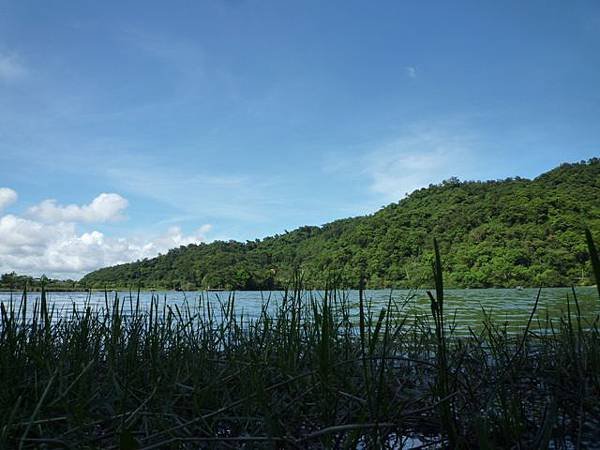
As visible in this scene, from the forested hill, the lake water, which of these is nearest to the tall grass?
the lake water

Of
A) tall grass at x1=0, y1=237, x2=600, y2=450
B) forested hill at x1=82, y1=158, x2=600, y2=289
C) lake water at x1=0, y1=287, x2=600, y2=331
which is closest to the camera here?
tall grass at x1=0, y1=237, x2=600, y2=450

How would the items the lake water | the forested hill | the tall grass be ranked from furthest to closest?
the forested hill
the lake water
the tall grass

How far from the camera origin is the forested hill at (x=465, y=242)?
69.2m

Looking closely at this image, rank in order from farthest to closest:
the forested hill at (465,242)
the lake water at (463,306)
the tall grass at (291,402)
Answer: the forested hill at (465,242), the lake water at (463,306), the tall grass at (291,402)

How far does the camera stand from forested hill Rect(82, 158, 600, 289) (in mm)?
69188

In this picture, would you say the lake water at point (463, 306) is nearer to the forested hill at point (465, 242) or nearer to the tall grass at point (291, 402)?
the tall grass at point (291, 402)

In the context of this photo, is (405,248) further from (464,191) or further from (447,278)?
(464,191)

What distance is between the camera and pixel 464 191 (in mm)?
104375

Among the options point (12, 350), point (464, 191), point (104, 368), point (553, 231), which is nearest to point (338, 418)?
point (12, 350)

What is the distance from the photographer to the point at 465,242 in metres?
83.0

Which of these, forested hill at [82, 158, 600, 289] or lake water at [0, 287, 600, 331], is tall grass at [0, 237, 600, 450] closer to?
lake water at [0, 287, 600, 331]

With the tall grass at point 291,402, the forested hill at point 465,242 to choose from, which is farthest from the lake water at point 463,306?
the forested hill at point 465,242

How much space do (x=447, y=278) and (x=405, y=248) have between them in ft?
28.4

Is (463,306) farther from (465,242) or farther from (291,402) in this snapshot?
(465,242)
